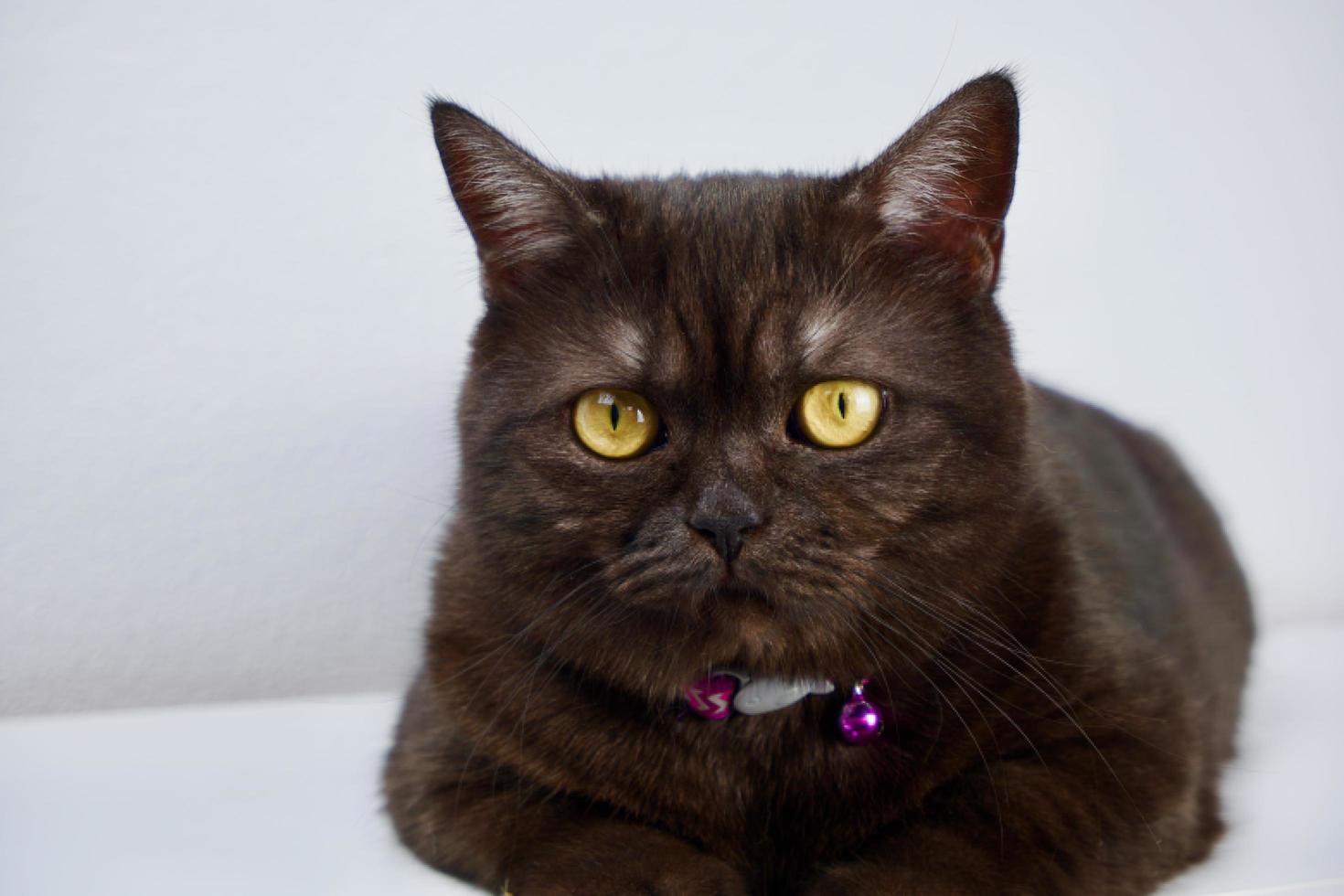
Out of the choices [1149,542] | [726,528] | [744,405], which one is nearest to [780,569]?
[726,528]

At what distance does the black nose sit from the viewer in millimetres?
1538

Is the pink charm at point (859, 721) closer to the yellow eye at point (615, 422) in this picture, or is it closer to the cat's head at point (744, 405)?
the cat's head at point (744, 405)

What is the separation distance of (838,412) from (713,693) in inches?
16.0

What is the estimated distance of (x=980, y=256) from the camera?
182 centimetres

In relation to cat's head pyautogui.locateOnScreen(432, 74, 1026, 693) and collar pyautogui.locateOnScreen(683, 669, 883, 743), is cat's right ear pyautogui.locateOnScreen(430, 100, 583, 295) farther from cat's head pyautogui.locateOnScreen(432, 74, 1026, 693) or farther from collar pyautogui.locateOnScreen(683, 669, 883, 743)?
collar pyautogui.locateOnScreen(683, 669, 883, 743)

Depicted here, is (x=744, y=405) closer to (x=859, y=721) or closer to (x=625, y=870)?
(x=859, y=721)

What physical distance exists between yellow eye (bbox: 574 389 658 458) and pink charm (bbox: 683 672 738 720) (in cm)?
32

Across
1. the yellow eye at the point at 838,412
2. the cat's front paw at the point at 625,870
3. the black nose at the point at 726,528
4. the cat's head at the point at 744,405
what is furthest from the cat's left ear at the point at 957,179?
the cat's front paw at the point at 625,870

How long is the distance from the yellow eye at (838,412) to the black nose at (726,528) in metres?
0.17

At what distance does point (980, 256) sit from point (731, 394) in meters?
0.43

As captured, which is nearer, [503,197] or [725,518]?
[725,518]

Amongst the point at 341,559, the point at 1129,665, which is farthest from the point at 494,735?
the point at 341,559

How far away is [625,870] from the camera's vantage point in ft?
5.40

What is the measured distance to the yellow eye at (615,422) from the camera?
169 centimetres
